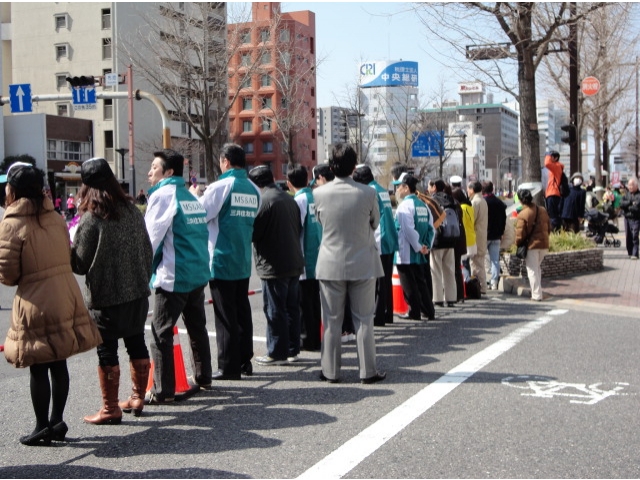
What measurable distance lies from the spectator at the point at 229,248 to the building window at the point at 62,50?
5605cm

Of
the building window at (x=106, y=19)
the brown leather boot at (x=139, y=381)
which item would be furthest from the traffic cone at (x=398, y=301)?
the building window at (x=106, y=19)

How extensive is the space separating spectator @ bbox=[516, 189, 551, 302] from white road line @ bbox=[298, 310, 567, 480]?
356 centimetres

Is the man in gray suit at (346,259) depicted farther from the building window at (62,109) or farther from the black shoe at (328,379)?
the building window at (62,109)

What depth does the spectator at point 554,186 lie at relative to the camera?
58.6 ft

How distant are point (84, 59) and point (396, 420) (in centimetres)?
5730

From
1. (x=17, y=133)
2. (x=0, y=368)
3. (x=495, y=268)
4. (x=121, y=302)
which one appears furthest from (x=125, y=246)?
(x=17, y=133)

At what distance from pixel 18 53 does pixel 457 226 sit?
2222 inches

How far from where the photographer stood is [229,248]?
6.83 metres

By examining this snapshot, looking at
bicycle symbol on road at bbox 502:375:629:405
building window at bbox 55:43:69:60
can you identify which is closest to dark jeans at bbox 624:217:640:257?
bicycle symbol on road at bbox 502:375:629:405

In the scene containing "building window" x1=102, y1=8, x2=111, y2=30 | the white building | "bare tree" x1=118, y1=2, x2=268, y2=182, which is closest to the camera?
"bare tree" x1=118, y1=2, x2=268, y2=182

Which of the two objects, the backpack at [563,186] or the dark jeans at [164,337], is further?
the backpack at [563,186]

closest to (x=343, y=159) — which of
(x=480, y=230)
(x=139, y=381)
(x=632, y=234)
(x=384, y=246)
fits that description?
(x=139, y=381)

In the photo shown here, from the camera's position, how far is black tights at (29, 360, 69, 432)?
4.96 m

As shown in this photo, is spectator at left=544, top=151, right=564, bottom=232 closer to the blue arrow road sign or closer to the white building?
the blue arrow road sign
